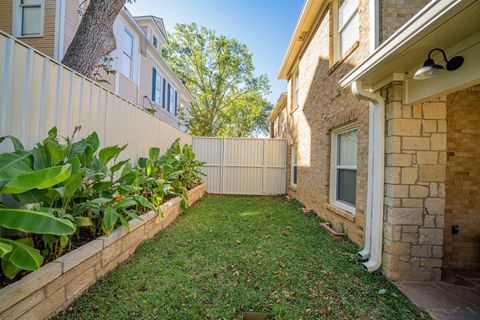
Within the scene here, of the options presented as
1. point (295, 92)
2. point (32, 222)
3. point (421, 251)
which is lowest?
point (421, 251)

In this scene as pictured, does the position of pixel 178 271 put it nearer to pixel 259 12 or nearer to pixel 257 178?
pixel 257 178

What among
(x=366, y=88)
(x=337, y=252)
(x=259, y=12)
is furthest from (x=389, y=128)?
(x=259, y=12)

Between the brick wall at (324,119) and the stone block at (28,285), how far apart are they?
3.84 meters

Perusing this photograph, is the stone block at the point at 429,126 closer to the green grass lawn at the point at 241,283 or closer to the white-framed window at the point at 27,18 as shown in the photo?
the green grass lawn at the point at 241,283

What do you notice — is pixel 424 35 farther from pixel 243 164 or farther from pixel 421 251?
pixel 243 164

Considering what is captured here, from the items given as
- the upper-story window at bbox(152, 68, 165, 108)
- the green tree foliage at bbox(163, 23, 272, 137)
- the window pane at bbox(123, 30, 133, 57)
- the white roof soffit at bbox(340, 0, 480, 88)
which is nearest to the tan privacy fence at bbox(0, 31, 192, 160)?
the white roof soffit at bbox(340, 0, 480, 88)

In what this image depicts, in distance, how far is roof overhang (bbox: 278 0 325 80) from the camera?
5885mm

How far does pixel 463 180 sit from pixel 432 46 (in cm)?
214

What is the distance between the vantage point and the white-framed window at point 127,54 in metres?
9.10

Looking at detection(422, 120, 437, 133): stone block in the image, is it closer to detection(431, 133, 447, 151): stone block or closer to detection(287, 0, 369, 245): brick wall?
detection(431, 133, 447, 151): stone block

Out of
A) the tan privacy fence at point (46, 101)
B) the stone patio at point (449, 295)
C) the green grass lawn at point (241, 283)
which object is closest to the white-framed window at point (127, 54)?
the tan privacy fence at point (46, 101)

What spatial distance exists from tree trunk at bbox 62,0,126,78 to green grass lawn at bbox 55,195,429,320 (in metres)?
3.56

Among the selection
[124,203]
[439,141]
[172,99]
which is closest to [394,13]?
[439,141]

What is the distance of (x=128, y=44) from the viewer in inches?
371
